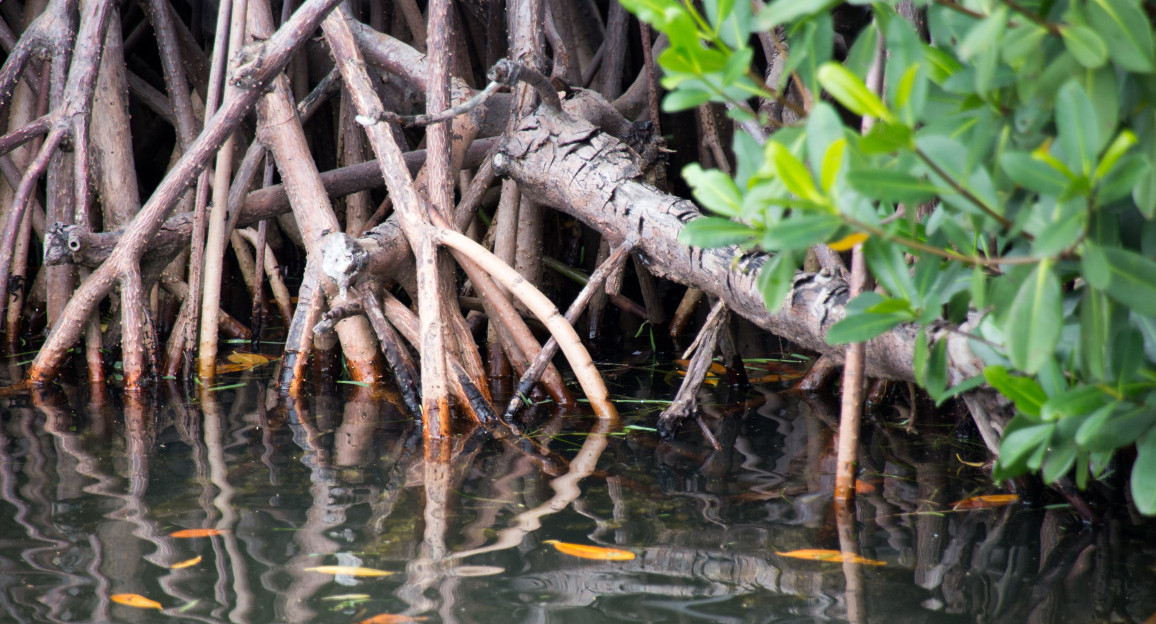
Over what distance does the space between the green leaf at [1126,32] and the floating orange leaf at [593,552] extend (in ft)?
4.51

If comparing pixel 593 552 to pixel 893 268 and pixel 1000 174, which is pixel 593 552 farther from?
pixel 1000 174

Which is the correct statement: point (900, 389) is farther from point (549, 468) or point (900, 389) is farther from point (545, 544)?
point (545, 544)

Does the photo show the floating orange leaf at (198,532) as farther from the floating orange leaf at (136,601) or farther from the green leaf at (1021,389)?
the green leaf at (1021,389)

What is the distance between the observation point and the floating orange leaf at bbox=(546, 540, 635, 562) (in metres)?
1.95

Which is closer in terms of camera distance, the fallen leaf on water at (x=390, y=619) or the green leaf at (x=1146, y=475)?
the green leaf at (x=1146, y=475)

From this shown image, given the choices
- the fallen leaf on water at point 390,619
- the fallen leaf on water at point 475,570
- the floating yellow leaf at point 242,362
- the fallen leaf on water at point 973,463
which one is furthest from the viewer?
the floating yellow leaf at point 242,362

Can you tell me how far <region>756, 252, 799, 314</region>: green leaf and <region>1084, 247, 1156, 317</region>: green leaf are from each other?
13.4 inches

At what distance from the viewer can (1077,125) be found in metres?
0.91

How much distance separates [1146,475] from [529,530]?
1.30 m

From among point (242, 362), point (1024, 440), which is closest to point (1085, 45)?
point (1024, 440)

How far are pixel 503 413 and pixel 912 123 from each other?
243 centimetres

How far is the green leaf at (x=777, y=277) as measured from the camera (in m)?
1.16

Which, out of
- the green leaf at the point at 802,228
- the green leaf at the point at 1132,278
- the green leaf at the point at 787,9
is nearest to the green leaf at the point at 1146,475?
the green leaf at the point at 1132,278

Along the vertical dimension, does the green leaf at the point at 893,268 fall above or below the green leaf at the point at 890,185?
below
